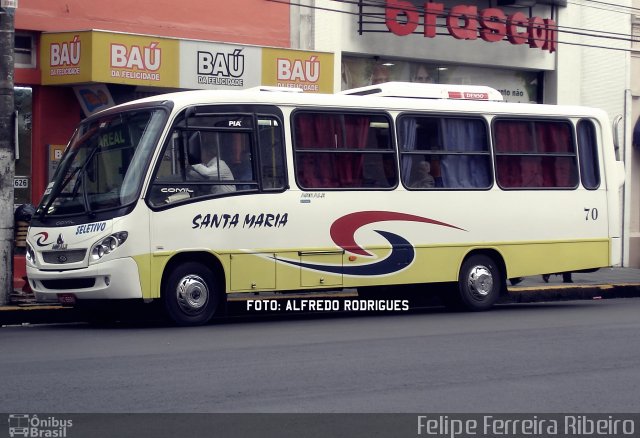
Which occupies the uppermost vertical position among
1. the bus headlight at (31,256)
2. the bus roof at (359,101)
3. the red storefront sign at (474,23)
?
the red storefront sign at (474,23)

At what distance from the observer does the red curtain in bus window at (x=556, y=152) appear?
17.3 meters

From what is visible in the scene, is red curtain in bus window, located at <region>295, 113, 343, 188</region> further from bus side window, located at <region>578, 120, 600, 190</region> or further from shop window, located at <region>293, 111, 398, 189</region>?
bus side window, located at <region>578, 120, 600, 190</region>

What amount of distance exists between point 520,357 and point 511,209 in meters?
5.95

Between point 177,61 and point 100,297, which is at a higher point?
point 177,61

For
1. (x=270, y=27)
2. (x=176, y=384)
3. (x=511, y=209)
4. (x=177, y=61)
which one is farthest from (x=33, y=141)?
(x=176, y=384)

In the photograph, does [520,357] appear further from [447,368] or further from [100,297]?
[100,297]

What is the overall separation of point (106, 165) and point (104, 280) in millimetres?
1453

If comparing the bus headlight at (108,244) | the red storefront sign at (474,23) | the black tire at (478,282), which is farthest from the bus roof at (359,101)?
the red storefront sign at (474,23)

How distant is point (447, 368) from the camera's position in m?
10.4

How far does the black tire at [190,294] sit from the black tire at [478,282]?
4.00 meters

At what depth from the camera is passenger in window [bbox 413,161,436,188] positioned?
16125mm

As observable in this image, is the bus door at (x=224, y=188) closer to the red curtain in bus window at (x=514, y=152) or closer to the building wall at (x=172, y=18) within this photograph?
the red curtain in bus window at (x=514, y=152)
